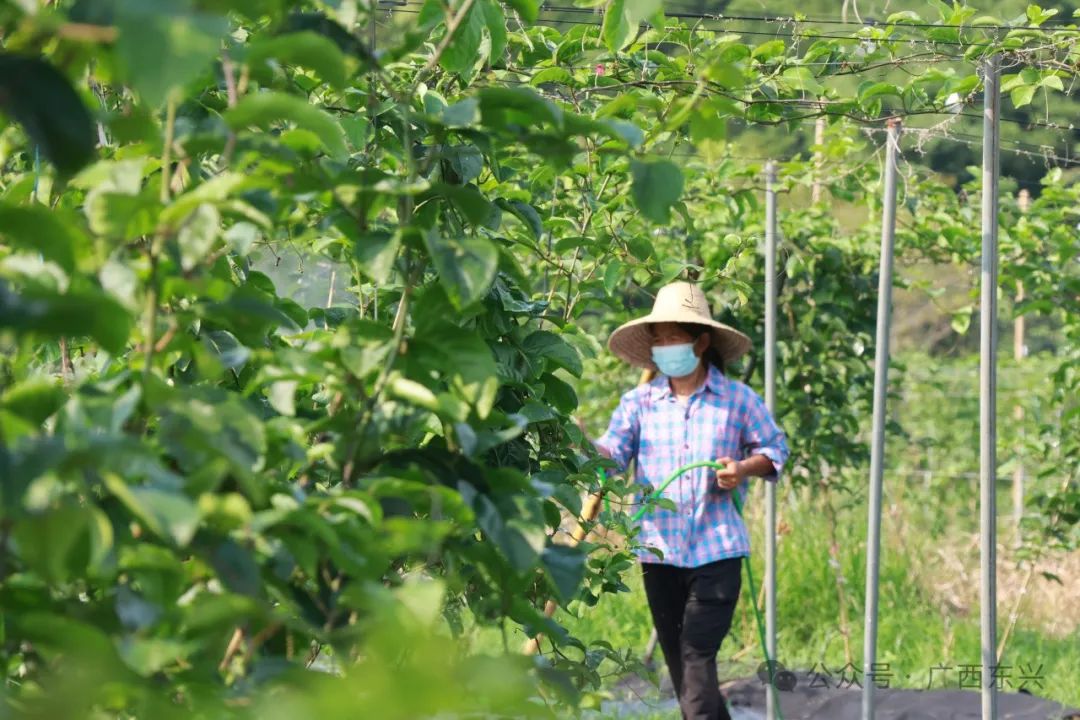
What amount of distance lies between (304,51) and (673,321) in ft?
11.6

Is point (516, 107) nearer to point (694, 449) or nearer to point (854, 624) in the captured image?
point (694, 449)

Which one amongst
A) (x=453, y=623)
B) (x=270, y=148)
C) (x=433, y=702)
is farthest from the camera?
(x=453, y=623)

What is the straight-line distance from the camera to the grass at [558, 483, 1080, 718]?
5.98m

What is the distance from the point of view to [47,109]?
85 cm

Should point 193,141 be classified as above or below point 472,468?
above

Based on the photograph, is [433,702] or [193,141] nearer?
[433,702]

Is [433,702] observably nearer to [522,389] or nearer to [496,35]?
[496,35]

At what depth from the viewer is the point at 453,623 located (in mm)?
2381

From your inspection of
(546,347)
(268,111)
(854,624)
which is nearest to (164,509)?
(268,111)

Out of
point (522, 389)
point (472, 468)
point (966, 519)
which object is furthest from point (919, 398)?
point (472, 468)

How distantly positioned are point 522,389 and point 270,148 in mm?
1393

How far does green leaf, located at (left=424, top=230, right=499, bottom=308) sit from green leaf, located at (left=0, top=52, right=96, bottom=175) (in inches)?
15.2

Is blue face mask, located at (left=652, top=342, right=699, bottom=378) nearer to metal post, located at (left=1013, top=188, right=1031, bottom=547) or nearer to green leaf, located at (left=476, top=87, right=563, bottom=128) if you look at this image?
metal post, located at (left=1013, top=188, right=1031, bottom=547)

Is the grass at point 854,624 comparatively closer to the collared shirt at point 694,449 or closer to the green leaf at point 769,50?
the collared shirt at point 694,449
